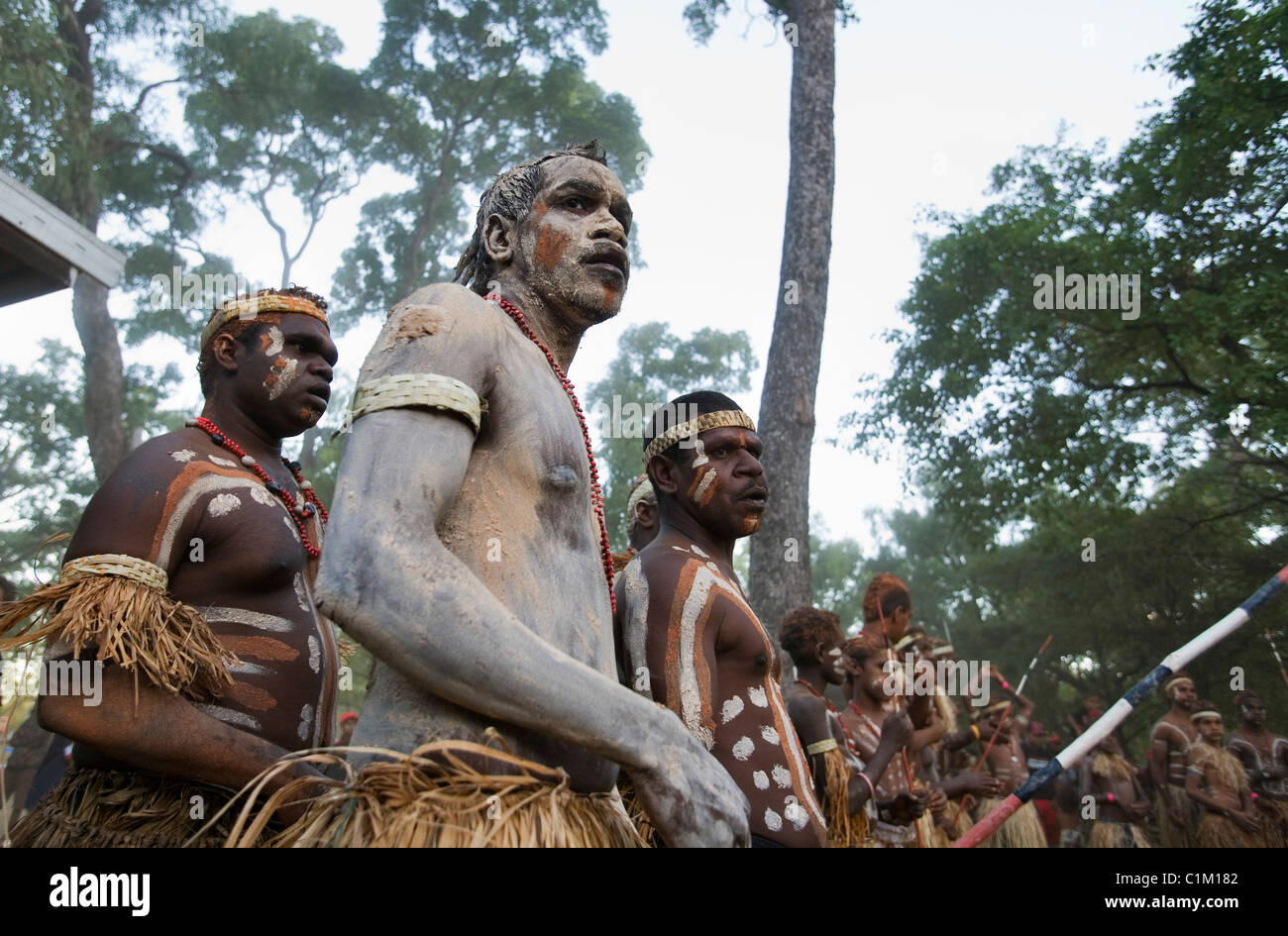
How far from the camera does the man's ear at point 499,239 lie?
8.57 feet

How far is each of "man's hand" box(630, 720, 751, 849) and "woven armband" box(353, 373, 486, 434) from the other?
73 cm

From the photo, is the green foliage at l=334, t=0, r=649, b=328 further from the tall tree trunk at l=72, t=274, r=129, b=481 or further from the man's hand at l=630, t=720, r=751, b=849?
the man's hand at l=630, t=720, r=751, b=849

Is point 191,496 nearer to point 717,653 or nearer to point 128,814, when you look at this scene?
point 128,814

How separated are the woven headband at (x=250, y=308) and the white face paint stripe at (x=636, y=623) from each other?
4.37ft

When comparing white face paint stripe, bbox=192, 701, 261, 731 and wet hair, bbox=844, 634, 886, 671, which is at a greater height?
wet hair, bbox=844, 634, 886, 671

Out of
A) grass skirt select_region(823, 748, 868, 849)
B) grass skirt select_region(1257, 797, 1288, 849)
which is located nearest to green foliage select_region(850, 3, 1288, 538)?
grass skirt select_region(1257, 797, 1288, 849)

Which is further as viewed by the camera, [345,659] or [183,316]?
[183,316]

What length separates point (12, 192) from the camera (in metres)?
4.58

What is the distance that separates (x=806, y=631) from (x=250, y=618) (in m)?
3.65

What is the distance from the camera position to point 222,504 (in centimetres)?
266

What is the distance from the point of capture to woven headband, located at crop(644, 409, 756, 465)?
3.74 metres
